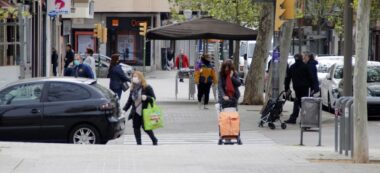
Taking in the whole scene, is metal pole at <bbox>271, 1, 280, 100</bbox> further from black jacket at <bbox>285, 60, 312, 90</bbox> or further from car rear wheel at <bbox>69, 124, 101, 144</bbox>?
car rear wheel at <bbox>69, 124, 101, 144</bbox>

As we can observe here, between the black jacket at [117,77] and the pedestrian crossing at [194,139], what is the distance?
173 inches

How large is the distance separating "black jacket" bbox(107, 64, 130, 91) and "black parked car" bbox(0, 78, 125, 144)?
7706 mm

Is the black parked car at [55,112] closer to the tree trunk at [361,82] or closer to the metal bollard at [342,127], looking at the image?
the metal bollard at [342,127]

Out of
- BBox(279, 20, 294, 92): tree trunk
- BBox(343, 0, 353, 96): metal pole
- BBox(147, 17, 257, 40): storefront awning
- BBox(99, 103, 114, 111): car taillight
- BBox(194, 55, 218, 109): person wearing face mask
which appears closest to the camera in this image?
BBox(99, 103, 114, 111): car taillight

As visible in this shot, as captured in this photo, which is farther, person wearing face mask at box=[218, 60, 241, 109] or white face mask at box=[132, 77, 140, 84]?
person wearing face mask at box=[218, 60, 241, 109]

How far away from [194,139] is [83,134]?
3452mm

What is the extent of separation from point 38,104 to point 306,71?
8283 mm

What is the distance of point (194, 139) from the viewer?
19844 mm

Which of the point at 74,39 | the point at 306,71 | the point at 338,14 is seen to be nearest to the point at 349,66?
the point at 306,71

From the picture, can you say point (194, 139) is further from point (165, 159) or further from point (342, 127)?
point (165, 159)

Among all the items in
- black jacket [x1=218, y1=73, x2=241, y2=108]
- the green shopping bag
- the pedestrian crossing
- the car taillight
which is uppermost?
black jacket [x1=218, y1=73, x2=241, y2=108]

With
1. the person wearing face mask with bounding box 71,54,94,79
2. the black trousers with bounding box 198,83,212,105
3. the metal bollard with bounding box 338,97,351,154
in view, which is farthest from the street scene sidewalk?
the black trousers with bounding box 198,83,212,105

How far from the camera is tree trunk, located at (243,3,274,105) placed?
27.8 meters

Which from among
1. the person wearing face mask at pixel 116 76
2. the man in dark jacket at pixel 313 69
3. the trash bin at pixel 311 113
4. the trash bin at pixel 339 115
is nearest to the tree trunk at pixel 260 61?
the man in dark jacket at pixel 313 69
